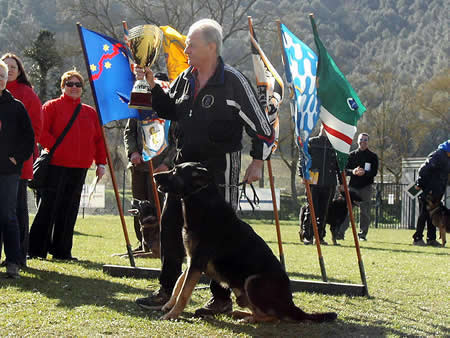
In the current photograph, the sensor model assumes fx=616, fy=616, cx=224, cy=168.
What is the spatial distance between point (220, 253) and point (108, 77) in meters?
2.72

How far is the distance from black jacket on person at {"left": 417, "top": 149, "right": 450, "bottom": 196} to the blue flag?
355 inches

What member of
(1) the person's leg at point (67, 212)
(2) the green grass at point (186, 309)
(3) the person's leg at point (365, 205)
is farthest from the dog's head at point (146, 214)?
(3) the person's leg at point (365, 205)

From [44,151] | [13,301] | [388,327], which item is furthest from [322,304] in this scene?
[44,151]

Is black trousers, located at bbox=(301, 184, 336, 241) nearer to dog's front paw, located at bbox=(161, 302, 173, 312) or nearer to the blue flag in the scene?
the blue flag

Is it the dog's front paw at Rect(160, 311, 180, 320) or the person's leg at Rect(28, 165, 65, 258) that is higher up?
the person's leg at Rect(28, 165, 65, 258)

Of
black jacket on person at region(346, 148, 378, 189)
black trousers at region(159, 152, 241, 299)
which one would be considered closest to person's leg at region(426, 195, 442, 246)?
black jacket on person at region(346, 148, 378, 189)

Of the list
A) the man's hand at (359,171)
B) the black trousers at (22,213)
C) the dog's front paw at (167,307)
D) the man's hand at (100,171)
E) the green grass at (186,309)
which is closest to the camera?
the green grass at (186,309)

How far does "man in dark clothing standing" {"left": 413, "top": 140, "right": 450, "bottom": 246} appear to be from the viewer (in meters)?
13.4

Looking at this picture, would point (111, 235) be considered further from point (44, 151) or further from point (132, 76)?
point (132, 76)

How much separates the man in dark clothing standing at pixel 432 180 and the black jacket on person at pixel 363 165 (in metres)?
1.03

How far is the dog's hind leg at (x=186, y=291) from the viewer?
4.20 m

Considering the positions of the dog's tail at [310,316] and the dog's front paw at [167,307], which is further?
the dog's front paw at [167,307]

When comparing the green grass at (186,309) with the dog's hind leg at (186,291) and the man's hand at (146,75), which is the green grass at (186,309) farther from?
the man's hand at (146,75)

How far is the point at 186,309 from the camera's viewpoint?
489 centimetres
